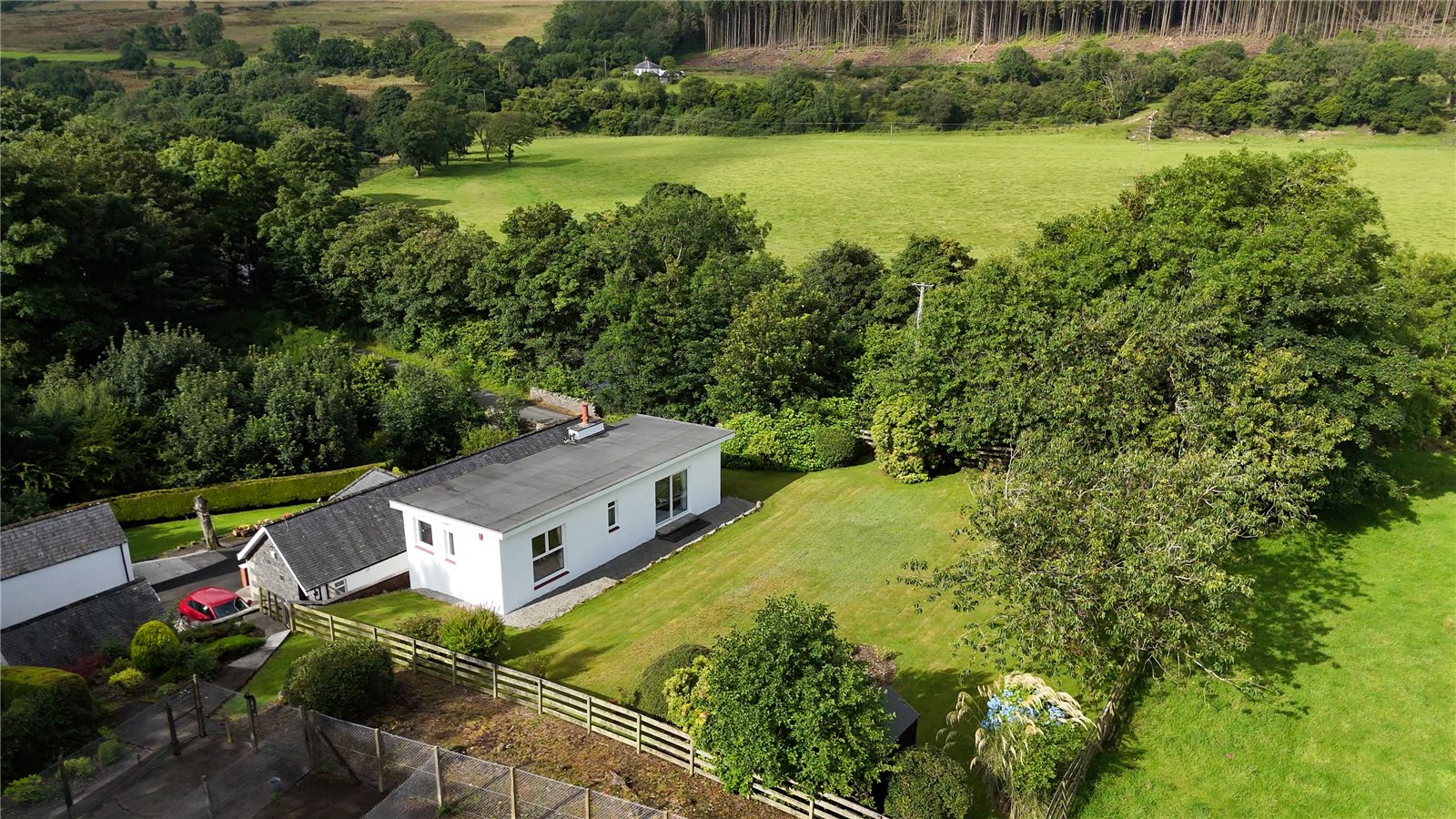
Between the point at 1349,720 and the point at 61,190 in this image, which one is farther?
the point at 61,190

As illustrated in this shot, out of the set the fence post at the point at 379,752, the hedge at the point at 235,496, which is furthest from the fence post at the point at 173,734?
the hedge at the point at 235,496

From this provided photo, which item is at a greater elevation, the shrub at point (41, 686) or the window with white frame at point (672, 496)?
the shrub at point (41, 686)

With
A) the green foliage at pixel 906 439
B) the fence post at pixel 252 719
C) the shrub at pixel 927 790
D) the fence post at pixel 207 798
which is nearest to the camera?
the shrub at pixel 927 790

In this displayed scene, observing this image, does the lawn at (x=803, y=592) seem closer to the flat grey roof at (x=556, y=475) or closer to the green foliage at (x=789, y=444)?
the green foliage at (x=789, y=444)

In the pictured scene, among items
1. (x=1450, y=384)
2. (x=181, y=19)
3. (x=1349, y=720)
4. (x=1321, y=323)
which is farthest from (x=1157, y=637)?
(x=181, y=19)

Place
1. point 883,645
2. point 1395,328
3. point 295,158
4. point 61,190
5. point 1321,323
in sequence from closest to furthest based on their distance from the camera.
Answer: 1. point 883,645
2. point 1321,323
3. point 1395,328
4. point 61,190
5. point 295,158

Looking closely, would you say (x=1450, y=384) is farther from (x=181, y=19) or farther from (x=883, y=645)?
(x=181, y=19)
